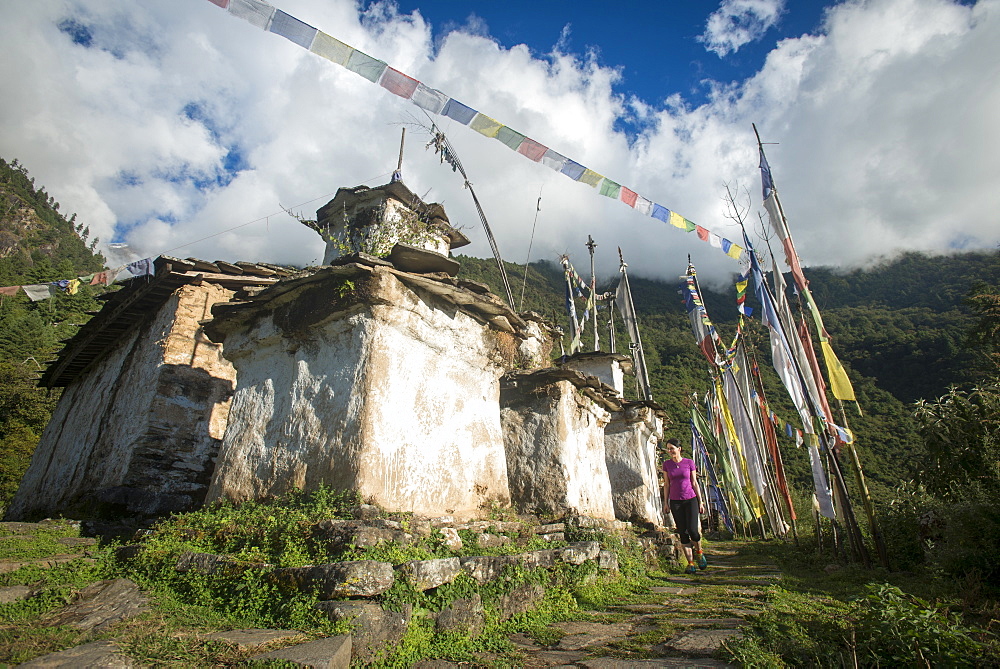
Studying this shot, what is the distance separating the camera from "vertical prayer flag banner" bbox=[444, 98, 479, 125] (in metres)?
7.80

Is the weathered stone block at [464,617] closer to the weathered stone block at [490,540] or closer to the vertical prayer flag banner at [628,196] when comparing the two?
the weathered stone block at [490,540]

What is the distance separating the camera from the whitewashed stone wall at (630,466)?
11680 millimetres

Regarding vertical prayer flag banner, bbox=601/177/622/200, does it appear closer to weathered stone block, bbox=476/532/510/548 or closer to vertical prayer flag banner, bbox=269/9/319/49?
vertical prayer flag banner, bbox=269/9/319/49

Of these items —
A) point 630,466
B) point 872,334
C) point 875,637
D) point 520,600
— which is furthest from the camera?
point 872,334

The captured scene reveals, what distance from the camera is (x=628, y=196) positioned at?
9734mm

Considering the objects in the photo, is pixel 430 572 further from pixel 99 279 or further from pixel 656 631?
pixel 99 279

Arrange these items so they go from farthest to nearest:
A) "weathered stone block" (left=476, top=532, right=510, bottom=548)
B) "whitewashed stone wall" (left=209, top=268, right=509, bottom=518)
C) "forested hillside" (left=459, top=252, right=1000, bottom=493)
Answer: "forested hillside" (left=459, top=252, right=1000, bottom=493) → "whitewashed stone wall" (left=209, top=268, right=509, bottom=518) → "weathered stone block" (left=476, top=532, right=510, bottom=548)

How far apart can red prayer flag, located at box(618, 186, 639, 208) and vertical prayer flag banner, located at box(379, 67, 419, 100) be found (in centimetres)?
405

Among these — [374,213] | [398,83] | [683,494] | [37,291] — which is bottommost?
[683,494]

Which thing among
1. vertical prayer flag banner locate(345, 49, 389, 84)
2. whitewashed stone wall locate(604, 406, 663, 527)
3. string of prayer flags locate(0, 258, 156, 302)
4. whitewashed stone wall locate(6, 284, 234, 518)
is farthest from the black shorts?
string of prayer flags locate(0, 258, 156, 302)

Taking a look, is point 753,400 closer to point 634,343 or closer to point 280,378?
point 634,343

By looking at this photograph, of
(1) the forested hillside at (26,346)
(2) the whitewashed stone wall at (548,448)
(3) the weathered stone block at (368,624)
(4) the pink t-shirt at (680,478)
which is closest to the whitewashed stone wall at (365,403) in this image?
(2) the whitewashed stone wall at (548,448)

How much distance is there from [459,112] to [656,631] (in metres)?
6.93

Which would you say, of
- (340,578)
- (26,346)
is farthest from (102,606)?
(26,346)
